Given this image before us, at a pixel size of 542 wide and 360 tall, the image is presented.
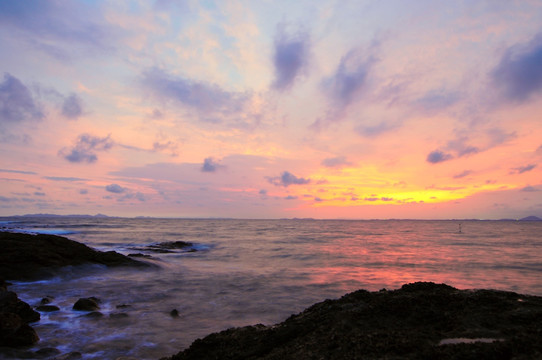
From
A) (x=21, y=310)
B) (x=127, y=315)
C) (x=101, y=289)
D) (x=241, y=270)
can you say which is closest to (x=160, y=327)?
(x=127, y=315)

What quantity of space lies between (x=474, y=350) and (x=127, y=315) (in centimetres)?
929

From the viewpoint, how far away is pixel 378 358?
11.2ft

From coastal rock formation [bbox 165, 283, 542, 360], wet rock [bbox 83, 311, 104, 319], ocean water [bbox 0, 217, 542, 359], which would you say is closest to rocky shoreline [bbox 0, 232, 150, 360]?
ocean water [bbox 0, 217, 542, 359]

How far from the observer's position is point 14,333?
22.0ft

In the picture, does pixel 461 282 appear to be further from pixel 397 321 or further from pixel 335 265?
pixel 397 321

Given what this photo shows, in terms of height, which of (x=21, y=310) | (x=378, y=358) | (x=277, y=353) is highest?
(x=378, y=358)

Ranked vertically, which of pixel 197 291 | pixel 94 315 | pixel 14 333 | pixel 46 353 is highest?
pixel 14 333

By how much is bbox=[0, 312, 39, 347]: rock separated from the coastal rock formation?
4.25 metres

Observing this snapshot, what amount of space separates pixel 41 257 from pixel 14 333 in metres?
10.2

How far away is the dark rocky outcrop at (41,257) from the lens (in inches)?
556

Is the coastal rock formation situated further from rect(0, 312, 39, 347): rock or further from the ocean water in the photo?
rect(0, 312, 39, 347): rock

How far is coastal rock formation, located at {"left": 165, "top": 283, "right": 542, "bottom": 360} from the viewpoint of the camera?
3.42m

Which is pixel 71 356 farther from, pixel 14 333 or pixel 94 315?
pixel 94 315

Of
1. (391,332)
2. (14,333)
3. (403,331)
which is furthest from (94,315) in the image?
(403,331)
